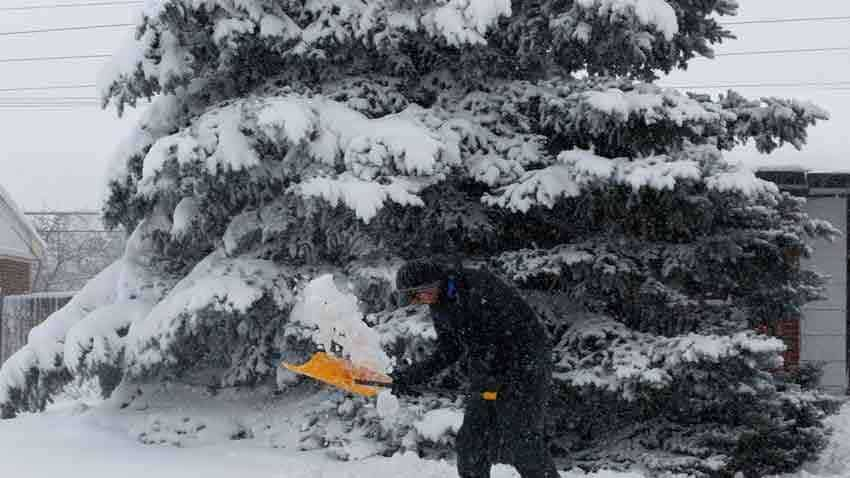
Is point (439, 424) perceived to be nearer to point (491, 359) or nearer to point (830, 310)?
point (491, 359)

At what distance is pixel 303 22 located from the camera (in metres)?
7.91

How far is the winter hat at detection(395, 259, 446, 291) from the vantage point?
4.48 metres

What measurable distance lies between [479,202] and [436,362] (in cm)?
309

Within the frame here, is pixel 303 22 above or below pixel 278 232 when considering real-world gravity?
above

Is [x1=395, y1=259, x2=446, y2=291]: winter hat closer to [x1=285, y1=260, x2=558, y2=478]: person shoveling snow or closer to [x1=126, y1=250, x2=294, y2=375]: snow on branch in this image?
[x1=285, y1=260, x2=558, y2=478]: person shoveling snow

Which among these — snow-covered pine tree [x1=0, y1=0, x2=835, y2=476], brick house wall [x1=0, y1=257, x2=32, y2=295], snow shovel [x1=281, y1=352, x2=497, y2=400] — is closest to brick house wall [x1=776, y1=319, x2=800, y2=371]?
snow-covered pine tree [x1=0, y1=0, x2=835, y2=476]

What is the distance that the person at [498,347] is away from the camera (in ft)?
14.9

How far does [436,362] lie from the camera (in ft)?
15.9

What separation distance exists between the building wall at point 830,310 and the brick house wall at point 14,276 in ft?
59.2

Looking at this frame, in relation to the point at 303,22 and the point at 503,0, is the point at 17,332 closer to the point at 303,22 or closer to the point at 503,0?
the point at 303,22

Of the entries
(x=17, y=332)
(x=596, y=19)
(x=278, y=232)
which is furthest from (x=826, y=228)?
(x=17, y=332)

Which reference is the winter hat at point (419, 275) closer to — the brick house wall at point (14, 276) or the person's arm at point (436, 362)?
the person's arm at point (436, 362)

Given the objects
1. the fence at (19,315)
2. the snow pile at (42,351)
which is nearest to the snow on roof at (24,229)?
the fence at (19,315)

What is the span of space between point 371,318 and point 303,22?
2.68 metres
